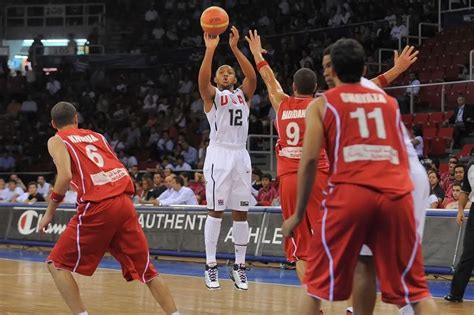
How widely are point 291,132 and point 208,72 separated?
5.74 ft

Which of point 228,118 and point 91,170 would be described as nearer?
point 91,170

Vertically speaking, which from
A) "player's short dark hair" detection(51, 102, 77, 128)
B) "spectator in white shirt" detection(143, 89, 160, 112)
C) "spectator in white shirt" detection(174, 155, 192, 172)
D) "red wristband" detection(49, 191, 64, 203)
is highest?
"spectator in white shirt" detection(143, 89, 160, 112)

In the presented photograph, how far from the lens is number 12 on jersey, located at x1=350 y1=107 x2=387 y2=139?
580 centimetres

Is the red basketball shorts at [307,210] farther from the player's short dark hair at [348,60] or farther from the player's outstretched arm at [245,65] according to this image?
the player's short dark hair at [348,60]

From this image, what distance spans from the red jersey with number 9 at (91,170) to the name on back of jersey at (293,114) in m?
1.85

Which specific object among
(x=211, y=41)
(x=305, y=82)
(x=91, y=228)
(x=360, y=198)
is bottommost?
(x=91, y=228)

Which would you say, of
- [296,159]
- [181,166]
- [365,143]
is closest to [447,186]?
[296,159]

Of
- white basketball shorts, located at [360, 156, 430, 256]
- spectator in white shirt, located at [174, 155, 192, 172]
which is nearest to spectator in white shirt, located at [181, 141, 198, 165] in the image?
spectator in white shirt, located at [174, 155, 192, 172]

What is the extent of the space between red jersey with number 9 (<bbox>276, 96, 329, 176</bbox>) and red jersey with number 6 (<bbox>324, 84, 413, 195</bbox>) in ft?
10.3

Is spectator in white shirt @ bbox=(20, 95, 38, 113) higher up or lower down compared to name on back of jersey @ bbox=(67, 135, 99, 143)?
higher up

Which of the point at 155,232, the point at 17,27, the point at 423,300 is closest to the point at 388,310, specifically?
the point at 423,300

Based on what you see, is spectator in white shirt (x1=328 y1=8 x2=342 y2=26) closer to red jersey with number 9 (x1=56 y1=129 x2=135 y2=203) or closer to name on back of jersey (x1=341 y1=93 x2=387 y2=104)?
red jersey with number 9 (x1=56 y1=129 x2=135 y2=203)

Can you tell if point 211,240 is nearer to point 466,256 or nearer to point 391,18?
point 466,256

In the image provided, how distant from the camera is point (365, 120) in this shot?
582 cm
